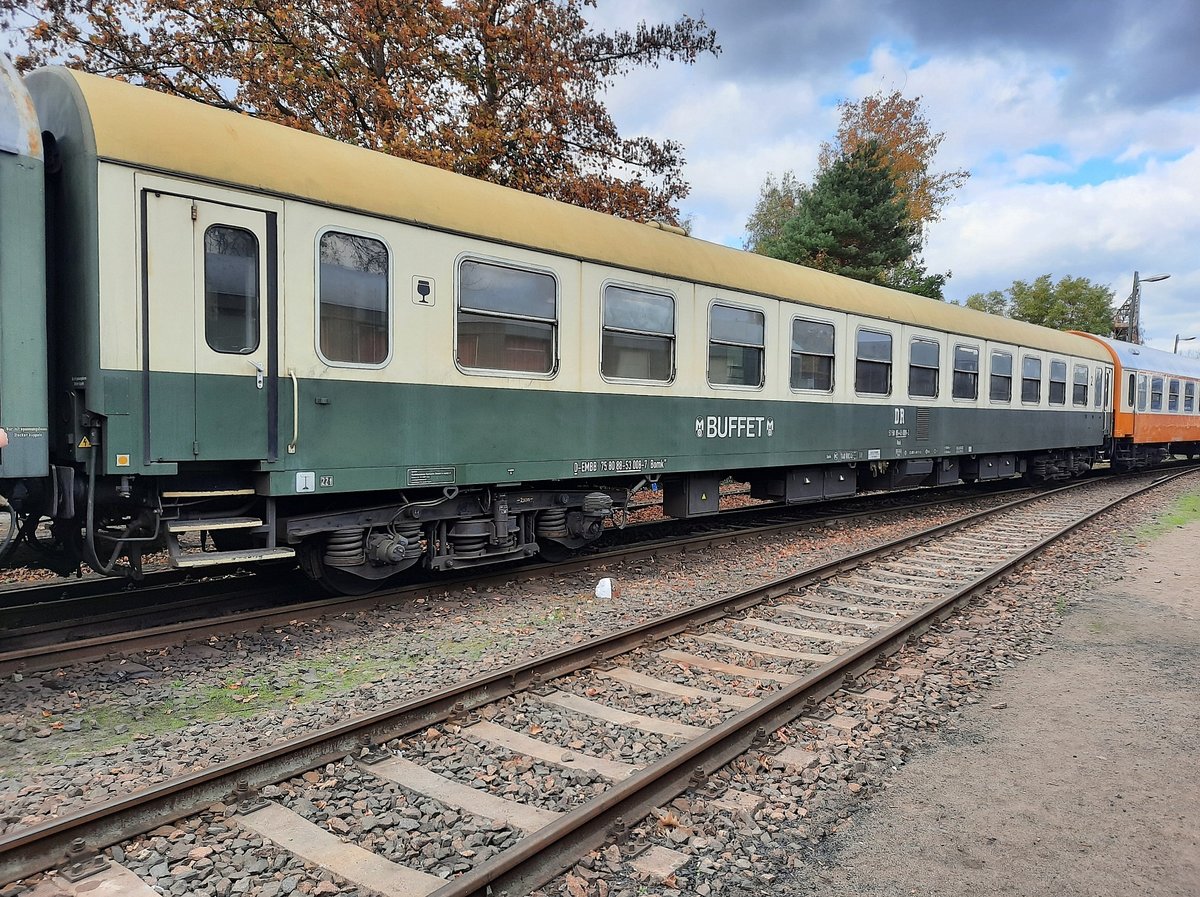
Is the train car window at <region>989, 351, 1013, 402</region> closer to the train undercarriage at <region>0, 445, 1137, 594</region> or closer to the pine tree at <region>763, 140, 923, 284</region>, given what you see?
the train undercarriage at <region>0, 445, 1137, 594</region>

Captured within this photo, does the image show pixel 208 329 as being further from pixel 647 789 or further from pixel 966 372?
pixel 966 372

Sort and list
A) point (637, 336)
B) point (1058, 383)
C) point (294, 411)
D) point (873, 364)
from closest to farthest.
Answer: point (294, 411) < point (637, 336) < point (873, 364) < point (1058, 383)

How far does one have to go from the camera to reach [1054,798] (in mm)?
3799

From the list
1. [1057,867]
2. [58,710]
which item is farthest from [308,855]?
[1057,867]

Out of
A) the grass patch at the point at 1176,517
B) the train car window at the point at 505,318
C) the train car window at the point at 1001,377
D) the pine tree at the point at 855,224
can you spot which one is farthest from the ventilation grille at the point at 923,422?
the pine tree at the point at 855,224

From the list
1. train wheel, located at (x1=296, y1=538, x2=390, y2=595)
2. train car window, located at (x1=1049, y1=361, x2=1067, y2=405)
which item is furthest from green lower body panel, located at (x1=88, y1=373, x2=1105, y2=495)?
train car window, located at (x1=1049, y1=361, x2=1067, y2=405)

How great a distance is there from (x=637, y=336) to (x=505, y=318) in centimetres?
176

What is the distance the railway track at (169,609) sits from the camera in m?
Result: 5.37

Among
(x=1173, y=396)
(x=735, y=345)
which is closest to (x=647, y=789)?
(x=735, y=345)

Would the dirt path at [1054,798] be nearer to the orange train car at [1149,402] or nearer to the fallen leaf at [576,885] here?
Answer: the fallen leaf at [576,885]

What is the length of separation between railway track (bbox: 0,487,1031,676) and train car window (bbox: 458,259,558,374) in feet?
7.21

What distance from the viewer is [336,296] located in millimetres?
5973

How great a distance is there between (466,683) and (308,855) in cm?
159

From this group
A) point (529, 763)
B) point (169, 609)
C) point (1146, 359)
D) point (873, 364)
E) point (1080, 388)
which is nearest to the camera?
point (529, 763)
